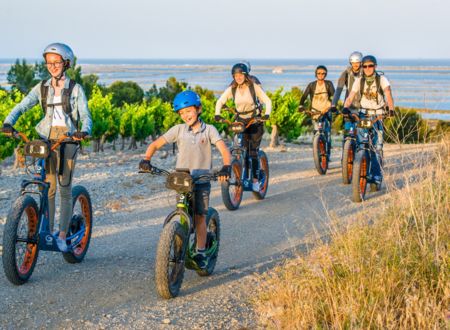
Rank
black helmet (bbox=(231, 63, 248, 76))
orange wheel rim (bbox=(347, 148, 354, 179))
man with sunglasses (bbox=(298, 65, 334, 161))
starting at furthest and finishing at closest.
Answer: man with sunglasses (bbox=(298, 65, 334, 161)) < orange wheel rim (bbox=(347, 148, 354, 179)) < black helmet (bbox=(231, 63, 248, 76))

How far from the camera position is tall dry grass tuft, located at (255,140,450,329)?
5145 mm

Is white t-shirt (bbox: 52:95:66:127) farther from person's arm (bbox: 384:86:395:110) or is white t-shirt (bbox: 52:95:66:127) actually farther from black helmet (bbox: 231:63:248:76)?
person's arm (bbox: 384:86:395:110)

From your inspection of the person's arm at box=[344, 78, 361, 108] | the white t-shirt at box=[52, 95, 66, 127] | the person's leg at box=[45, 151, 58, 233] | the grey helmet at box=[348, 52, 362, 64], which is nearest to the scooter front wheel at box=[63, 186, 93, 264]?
the person's leg at box=[45, 151, 58, 233]

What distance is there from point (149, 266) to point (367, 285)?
279 centimetres

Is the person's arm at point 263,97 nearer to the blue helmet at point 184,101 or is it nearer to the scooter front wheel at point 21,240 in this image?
the blue helmet at point 184,101

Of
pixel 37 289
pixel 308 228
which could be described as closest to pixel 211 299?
pixel 37 289

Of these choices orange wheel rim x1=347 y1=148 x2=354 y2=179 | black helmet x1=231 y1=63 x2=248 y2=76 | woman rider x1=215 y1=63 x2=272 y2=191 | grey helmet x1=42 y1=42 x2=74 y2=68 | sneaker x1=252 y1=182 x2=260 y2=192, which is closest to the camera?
grey helmet x1=42 y1=42 x2=74 y2=68

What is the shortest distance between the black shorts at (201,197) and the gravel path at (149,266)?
72 centimetres

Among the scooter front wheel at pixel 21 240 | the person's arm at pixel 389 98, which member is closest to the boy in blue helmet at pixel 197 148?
the scooter front wheel at pixel 21 240

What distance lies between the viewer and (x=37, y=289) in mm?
6695

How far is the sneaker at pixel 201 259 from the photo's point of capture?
6873mm

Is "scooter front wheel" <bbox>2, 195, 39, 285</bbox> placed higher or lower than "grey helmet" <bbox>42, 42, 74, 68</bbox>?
lower

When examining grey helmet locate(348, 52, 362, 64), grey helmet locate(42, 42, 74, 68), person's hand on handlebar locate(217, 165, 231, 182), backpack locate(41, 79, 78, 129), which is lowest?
person's hand on handlebar locate(217, 165, 231, 182)

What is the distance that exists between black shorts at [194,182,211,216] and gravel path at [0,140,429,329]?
2.36 feet
